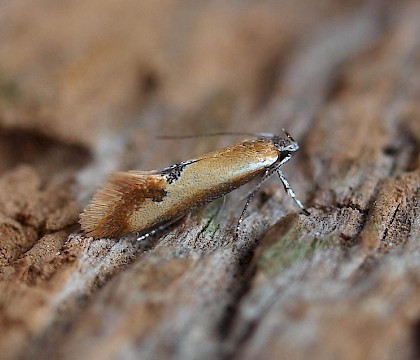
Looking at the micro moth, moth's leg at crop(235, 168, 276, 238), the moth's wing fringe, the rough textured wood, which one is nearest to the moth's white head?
the micro moth

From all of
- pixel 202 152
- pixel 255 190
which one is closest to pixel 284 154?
pixel 255 190

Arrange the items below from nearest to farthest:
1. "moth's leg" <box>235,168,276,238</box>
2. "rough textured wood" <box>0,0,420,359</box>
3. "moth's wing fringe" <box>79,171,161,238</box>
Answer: "rough textured wood" <box>0,0,420,359</box>
"moth's wing fringe" <box>79,171,161,238</box>
"moth's leg" <box>235,168,276,238</box>

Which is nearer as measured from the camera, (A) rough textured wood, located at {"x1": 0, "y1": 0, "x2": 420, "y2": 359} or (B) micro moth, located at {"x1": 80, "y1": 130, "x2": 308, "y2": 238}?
(A) rough textured wood, located at {"x1": 0, "y1": 0, "x2": 420, "y2": 359}

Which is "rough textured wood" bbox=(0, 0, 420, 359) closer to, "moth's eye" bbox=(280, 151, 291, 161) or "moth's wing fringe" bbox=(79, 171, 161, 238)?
"moth's wing fringe" bbox=(79, 171, 161, 238)

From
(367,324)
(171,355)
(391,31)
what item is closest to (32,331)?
(171,355)

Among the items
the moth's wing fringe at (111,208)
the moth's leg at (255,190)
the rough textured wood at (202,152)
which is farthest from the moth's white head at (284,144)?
the moth's wing fringe at (111,208)

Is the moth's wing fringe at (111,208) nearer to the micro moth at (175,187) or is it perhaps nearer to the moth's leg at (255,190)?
the micro moth at (175,187)

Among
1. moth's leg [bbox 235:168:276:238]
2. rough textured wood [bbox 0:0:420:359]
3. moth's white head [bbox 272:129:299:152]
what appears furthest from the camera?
moth's white head [bbox 272:129:299:152]

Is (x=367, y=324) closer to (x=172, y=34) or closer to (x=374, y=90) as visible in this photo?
(x=374, y=90)
